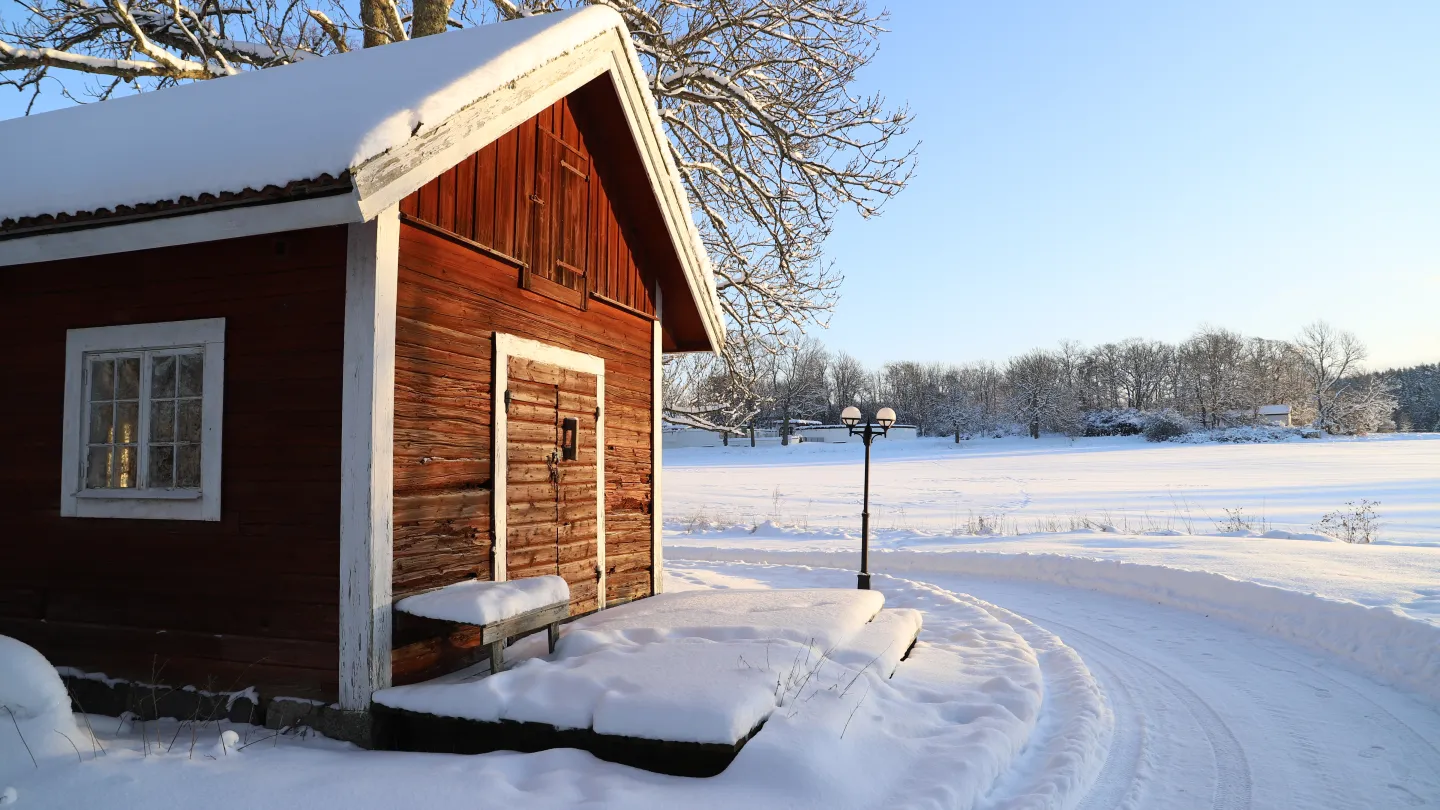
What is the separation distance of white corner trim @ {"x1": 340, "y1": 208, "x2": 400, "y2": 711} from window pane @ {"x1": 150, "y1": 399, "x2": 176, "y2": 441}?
4.86 feet

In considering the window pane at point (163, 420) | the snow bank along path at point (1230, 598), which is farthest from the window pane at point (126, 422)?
the snow bank along path at point (1230, 598)

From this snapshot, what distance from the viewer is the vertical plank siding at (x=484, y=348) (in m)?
5.39

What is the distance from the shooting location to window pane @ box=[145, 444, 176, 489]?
219 inches

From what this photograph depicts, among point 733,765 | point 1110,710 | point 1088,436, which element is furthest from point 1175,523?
point 1088,436

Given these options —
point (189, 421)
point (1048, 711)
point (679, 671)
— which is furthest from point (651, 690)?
point (189, 421)

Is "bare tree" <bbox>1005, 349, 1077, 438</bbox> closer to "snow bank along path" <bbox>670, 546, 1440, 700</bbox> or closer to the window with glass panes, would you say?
"snow bank along path" <bbox>670, 546, 1440, 700</bbox>

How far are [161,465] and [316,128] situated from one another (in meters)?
2.62

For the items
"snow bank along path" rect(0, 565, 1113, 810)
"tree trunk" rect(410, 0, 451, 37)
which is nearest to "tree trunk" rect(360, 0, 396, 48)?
"tree trunk" rect(410, 0, 451, 37)

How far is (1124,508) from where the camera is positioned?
2186 cm

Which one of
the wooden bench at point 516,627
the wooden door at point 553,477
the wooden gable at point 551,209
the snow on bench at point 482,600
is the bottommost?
the wooden bench at point 516,627

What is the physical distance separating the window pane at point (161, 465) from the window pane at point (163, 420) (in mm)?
69

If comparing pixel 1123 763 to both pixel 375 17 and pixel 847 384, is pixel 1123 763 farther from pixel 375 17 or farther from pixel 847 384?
pixel 847 384

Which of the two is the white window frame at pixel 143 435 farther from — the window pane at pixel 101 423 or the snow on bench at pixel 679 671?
the snow on bench at pixel 679 671

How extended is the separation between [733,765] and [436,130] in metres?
4.05
